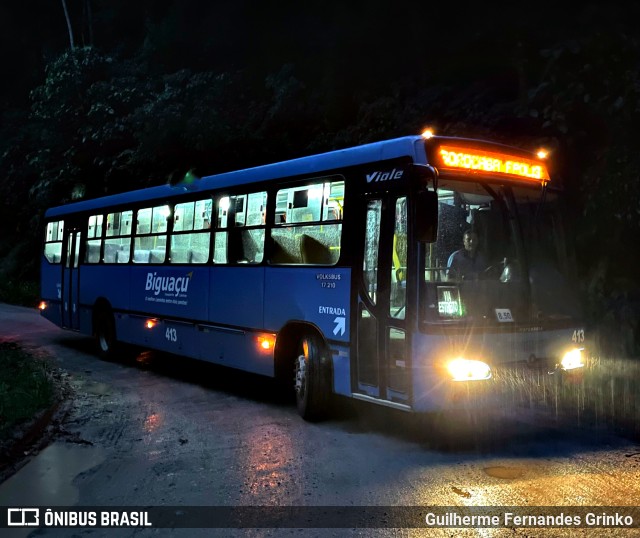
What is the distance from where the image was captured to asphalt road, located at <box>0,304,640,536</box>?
199 inches

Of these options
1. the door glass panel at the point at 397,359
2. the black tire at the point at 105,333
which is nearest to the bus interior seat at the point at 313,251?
the door glass panel at the point at 397,359

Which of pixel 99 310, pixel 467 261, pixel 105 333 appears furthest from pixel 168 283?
pixel 467 261

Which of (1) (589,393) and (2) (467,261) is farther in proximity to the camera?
(1) (589,393)

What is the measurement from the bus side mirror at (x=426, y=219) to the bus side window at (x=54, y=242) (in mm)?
10896

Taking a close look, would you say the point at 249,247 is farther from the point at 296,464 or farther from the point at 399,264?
the point at 296,464

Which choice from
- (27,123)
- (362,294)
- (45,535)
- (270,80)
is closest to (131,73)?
(270,80)

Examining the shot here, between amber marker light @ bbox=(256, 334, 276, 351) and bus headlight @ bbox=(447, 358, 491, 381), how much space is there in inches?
107

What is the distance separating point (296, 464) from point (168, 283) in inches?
209

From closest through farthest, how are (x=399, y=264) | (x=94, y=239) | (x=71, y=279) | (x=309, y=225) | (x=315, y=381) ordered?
1. (x=399, y=264)
2. (x=315, y=381)
3. (x=309, y=225)
4. (x=94, y=239)
5. (x=71, y=279)

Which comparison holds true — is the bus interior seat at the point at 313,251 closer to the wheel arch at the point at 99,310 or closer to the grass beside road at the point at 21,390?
the grass beside road at the point at 21,390

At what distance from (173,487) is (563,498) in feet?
10.1

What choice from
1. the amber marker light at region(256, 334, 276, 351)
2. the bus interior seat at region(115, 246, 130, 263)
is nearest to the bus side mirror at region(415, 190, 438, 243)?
the amber marker light at region(256, 334, 276, 351)

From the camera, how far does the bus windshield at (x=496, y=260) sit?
623 cm

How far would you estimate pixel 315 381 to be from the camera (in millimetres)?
7352
